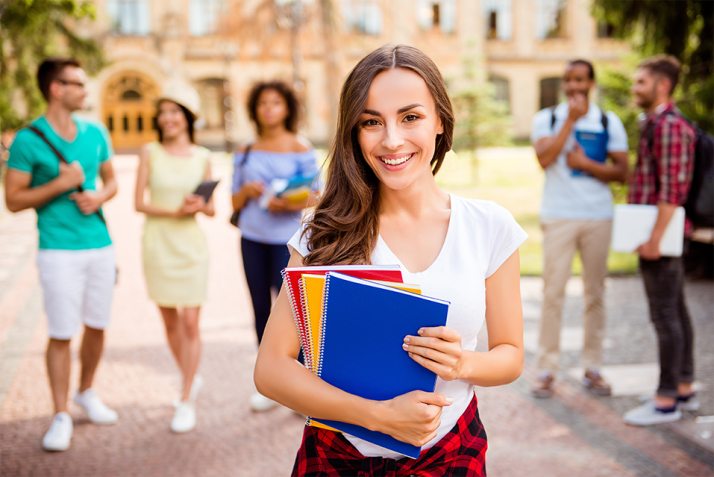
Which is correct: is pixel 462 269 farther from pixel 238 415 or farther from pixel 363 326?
pixel 238 415

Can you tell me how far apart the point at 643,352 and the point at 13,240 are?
34.6 ft

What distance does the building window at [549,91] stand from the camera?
4100 cm

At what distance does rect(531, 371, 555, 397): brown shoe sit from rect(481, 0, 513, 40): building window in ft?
126

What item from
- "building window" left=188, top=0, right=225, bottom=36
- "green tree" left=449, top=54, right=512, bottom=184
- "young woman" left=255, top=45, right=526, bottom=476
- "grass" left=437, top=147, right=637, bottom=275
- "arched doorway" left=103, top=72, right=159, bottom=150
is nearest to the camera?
"young woman" left=255, top=45, right=526, bottom=476

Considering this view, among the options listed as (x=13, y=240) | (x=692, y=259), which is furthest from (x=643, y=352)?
(x=13, y=240)

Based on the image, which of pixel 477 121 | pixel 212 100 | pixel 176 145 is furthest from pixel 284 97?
pixel 212 100

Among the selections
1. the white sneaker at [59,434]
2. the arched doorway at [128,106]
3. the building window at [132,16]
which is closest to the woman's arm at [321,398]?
the white sneaker at [59,434]

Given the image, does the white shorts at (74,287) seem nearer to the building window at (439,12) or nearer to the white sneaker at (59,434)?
the white sneaker at (59,434)

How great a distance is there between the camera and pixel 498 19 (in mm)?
39656

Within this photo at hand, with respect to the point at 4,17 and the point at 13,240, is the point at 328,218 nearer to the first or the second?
the point at 4,17

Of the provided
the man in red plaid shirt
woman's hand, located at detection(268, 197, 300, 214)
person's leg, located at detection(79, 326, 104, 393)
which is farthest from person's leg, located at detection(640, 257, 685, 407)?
person's leg, located at detection(79, 326, 104, 393)

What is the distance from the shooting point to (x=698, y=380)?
4680mm

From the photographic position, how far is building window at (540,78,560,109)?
4100 cm

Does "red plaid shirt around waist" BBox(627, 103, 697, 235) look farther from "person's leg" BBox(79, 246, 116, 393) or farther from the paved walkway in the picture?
"person's leg" BBox(79, 246, 116, 393)
